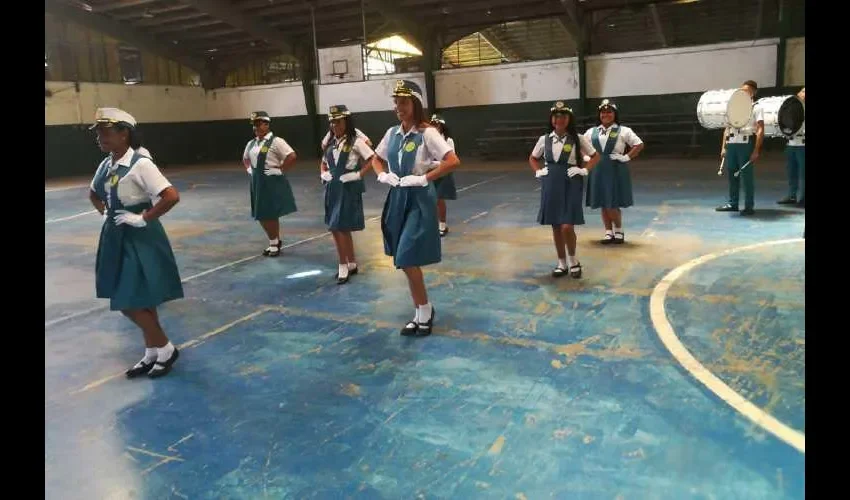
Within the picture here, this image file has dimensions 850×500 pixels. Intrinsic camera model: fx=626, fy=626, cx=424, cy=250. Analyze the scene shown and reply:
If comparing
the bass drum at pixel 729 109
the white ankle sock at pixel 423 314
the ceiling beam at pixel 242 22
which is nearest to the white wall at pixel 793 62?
the bass drum at pixel 729 109

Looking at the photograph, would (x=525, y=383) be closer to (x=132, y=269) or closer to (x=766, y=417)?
(x=766, y=417)

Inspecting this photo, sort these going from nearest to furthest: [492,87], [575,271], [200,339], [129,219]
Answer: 1. [129,219]
2. [200,339]
3. [575,271]
4. [492,87]

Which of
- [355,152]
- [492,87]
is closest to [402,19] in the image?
[492,87]

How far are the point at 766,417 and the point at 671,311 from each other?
1.77 metres

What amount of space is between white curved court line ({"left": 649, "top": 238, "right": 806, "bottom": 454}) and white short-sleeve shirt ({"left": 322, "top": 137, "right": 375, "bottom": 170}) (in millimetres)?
2991

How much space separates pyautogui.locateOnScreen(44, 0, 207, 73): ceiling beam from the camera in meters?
20.3

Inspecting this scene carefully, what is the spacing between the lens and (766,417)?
3.20 m

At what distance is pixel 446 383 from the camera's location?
3.81m

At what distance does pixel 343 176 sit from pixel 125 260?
2.63 metres

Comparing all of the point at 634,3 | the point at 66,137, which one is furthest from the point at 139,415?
the point at 66,137

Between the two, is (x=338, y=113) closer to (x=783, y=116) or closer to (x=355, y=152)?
(x=355, y=152)

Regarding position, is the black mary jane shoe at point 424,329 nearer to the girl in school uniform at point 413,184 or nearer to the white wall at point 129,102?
the girl in school uniform at point 413,184

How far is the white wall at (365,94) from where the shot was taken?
22405mm
